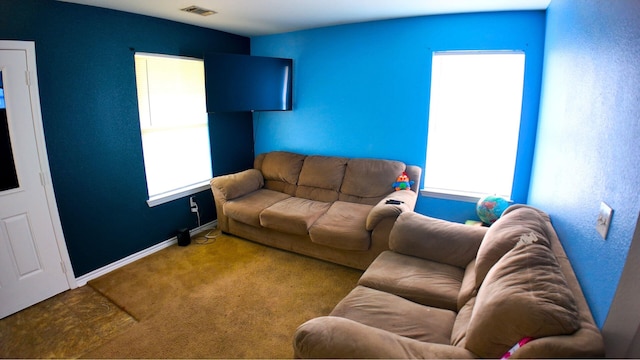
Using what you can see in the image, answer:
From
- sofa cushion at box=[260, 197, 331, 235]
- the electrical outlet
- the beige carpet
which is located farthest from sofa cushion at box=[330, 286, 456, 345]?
the electrical outlet

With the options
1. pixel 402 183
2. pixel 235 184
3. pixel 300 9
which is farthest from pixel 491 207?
pixel 235 184

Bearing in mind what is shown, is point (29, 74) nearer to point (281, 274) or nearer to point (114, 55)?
point (114, 55)

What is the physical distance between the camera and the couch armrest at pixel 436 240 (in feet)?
7.27

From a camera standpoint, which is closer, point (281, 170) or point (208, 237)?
point (208, 237)

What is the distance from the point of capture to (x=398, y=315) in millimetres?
1737

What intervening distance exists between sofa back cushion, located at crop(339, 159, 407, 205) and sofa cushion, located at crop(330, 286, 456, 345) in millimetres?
1677

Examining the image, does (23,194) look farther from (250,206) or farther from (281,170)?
(281,170)

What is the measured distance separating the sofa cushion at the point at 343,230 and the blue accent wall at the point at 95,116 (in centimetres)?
179

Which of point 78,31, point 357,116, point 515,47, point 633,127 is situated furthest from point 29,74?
point 515,47

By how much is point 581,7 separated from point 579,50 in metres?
0.23

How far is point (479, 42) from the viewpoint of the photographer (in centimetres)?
307

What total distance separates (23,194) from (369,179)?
10.00 feet

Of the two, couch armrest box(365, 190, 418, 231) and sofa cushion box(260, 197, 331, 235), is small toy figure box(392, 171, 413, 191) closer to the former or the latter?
couch armrest box(365, 190, 418, 231)

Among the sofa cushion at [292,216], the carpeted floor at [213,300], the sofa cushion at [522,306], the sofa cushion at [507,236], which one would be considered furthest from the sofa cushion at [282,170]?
the sofa cushion at [522,306]
